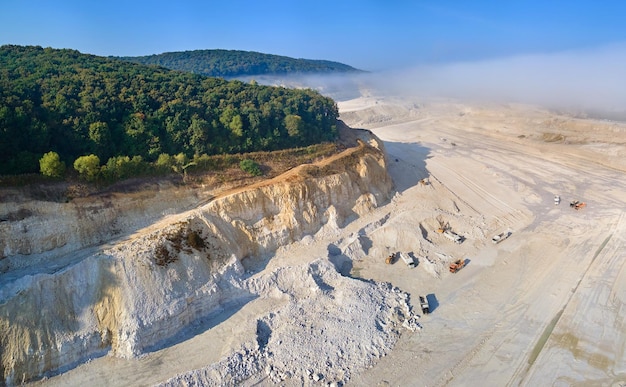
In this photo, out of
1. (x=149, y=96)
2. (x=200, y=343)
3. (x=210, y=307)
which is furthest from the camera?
(x=149, y=96)

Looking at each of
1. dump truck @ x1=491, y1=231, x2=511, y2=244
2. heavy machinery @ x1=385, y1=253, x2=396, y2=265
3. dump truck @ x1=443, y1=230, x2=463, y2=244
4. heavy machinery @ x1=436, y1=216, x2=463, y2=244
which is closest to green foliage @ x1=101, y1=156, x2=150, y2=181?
heavy machinery @ x1=385, y1=253, x2=396, y2=265

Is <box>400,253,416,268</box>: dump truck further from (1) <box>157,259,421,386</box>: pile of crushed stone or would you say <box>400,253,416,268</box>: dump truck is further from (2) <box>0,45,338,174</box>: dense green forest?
(2) <box>0,45,338,174</box>: dense green forest

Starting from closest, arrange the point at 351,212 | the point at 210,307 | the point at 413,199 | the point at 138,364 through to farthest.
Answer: the point at 138,364
the point at 210,307
the point at 351,212
the point at 413,199

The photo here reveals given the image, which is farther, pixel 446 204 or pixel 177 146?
pixel 446 204

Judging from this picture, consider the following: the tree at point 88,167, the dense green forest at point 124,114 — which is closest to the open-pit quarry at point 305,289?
the tree at point 88,167

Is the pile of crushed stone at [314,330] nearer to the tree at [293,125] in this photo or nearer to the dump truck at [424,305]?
the dump truck at [424,305]

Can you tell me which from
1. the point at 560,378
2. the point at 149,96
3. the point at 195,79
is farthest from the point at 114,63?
the point at 560,378

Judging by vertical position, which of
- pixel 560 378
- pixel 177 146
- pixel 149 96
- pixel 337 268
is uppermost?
pixel 149 96

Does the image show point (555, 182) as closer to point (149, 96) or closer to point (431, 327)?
point (431, 327)
